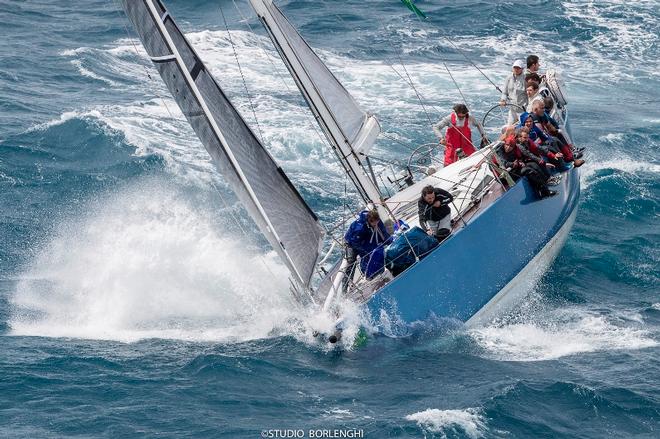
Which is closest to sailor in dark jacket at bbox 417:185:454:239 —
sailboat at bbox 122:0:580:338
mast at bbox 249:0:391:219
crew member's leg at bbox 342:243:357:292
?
sailboat at bbox 122:0:580:338

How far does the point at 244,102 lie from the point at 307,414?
13159 mm

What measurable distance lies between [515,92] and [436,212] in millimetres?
3865

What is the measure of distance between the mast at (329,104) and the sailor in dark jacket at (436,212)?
0.51 m

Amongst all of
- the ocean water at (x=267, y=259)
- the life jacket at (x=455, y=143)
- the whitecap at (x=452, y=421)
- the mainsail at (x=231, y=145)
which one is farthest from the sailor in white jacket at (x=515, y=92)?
the whitecap at (x=452, y=421)

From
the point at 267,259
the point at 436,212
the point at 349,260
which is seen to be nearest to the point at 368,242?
the point at 349,260

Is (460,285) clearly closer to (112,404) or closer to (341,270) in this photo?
(341,270)

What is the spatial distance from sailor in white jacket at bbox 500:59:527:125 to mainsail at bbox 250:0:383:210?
320 cm

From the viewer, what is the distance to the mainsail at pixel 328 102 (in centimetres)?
1390

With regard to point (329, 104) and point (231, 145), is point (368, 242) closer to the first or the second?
point (329, 104)

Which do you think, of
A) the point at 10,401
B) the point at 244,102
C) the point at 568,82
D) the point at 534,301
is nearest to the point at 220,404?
the point at 10,401

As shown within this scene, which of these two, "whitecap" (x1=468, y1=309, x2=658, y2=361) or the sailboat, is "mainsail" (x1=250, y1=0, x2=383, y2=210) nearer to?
the sailboat

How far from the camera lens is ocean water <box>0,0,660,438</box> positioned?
1238 centimetres

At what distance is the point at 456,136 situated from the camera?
1698 centimetres

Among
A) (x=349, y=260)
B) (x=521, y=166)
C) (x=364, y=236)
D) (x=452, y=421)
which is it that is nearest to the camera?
(x=452, y=421)
